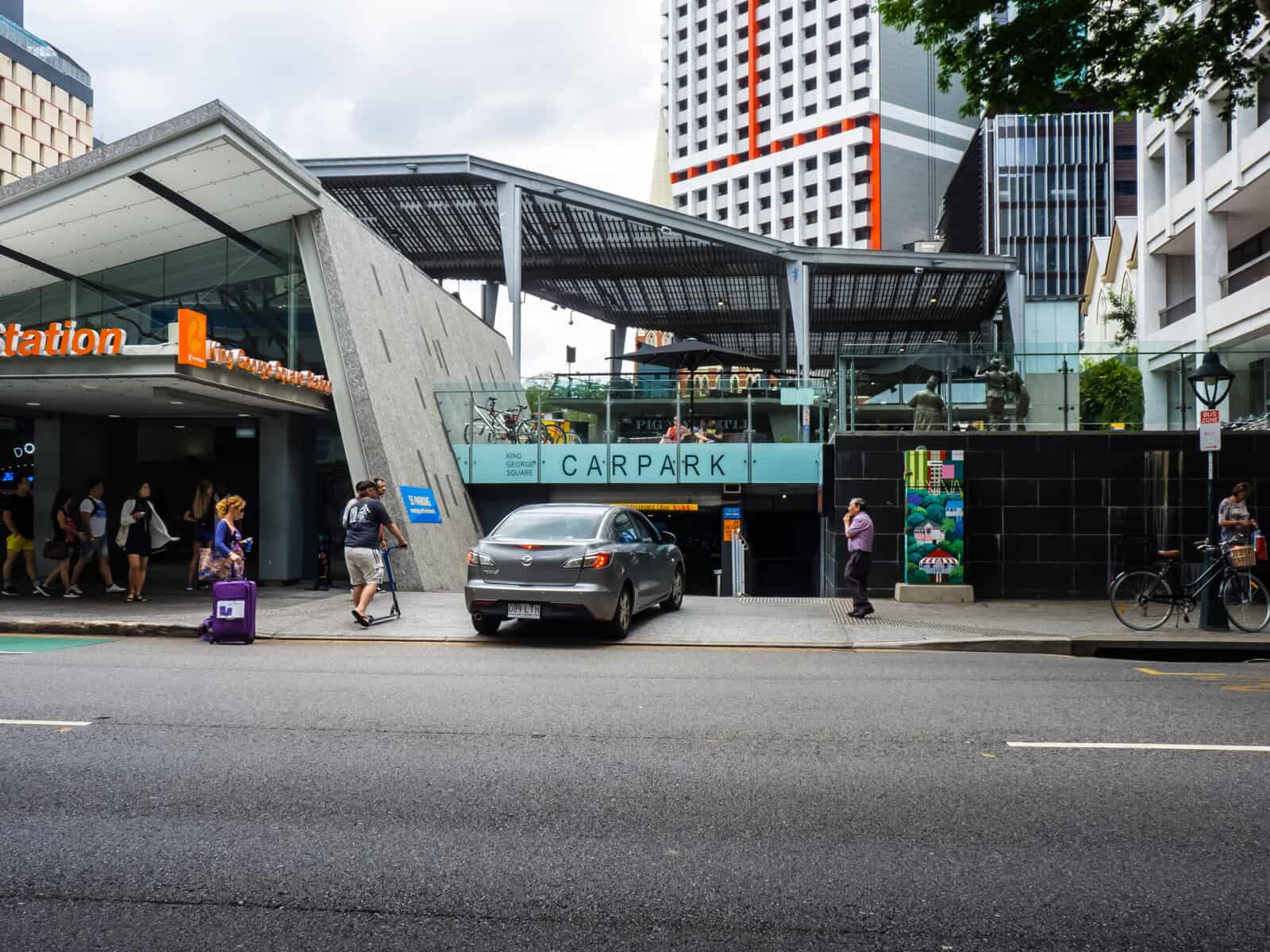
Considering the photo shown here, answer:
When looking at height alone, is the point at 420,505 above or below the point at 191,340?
below

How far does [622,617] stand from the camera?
467 inches

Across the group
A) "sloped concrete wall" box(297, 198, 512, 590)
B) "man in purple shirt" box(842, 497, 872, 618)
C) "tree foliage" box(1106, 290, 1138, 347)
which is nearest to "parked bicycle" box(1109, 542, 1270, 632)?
"man in purple shirt" box(842, 497, 872, 618)

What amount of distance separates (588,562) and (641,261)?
2766 centimetres

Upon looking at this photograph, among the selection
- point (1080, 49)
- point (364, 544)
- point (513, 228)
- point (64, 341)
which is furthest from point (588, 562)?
point (513, 228)

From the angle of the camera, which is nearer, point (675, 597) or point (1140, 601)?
point (1140, 601)

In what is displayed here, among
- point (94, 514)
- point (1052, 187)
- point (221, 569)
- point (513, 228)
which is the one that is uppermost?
point (1052, 187)

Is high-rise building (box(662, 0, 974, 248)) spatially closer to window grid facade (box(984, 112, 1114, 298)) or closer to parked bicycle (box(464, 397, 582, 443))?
window grid facade (box(984, 112, 1114, 298))

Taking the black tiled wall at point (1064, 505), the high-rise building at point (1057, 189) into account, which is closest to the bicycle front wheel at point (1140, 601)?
the black tiled wall at point (1064, 505)

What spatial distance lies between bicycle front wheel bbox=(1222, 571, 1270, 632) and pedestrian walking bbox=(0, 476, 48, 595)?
1679cm

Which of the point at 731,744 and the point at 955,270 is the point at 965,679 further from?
the point at 955,270

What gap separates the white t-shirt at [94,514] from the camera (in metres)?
15.7

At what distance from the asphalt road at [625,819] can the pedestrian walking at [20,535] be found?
9063 millimetres

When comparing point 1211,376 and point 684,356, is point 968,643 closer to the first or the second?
point 1211,376

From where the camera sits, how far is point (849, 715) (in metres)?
7.15
